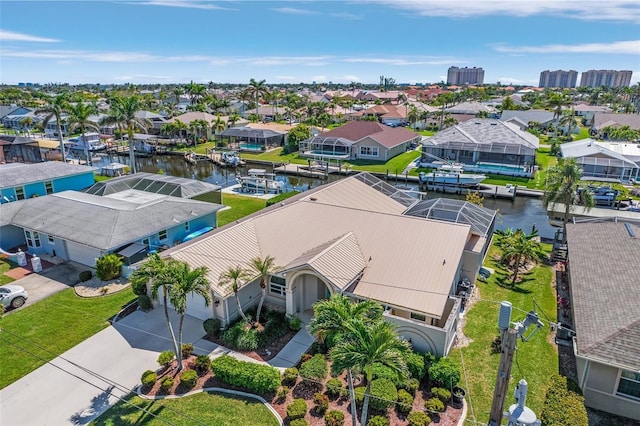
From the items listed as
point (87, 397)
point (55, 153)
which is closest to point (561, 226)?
point (87, 397)

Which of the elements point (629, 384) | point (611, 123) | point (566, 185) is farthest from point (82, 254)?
point (611, 123)

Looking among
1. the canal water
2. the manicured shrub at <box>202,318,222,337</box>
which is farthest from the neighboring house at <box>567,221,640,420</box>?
the manicured shrub at <box>202,318,222,337</box>

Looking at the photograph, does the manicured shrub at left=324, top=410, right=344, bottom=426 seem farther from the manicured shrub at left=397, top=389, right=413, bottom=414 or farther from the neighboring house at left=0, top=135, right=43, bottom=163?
the neighboring house at left=0, top=135, right=43, bottom=163

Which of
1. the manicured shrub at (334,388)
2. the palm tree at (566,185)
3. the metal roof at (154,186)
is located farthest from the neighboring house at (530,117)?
the manicured shrub at (334,388)

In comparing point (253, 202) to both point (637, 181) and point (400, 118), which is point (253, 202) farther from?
point (400, 118)

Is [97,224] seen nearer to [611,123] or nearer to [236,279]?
[236,279]
